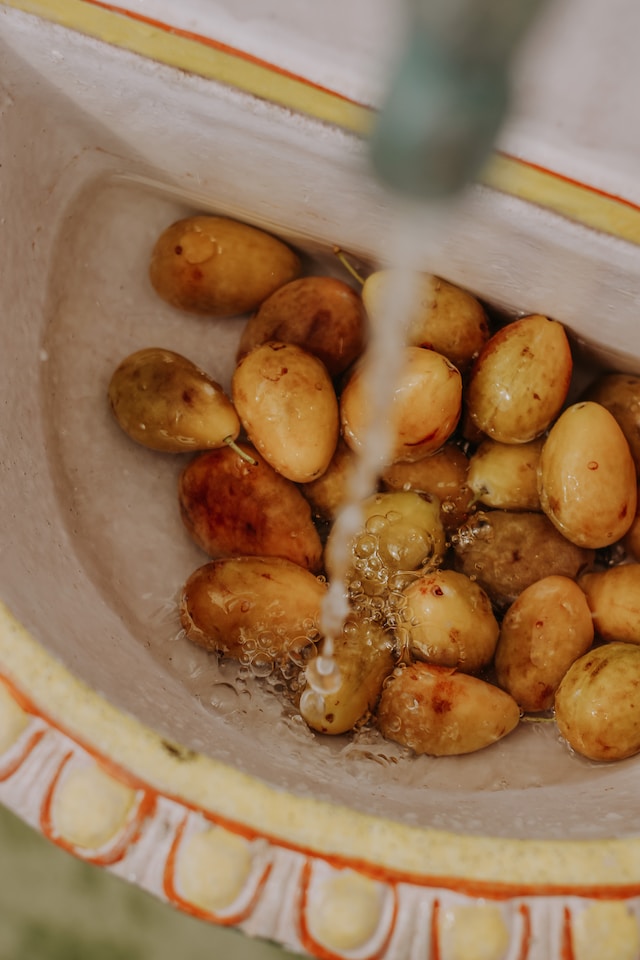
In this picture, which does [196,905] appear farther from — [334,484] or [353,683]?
[334,484]

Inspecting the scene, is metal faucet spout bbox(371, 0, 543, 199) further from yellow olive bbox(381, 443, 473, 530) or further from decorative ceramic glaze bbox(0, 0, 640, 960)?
yellow olive bbox(381, 443, 473, 530)

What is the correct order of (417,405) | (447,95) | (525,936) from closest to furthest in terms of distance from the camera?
(447,95)
(525,936)
(417,405)

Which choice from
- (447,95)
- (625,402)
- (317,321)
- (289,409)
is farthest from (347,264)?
(447,95)

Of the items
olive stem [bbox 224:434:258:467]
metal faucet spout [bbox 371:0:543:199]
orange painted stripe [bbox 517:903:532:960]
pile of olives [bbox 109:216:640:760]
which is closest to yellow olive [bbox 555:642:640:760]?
pile of olives [bbox 109:216:640:760]

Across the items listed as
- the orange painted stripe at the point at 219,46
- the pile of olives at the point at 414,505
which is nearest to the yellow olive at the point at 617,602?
the pile of olives at the point at 414,505

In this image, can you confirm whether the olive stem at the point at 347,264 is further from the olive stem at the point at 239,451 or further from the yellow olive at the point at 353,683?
the yellow olive at the point at 353,683

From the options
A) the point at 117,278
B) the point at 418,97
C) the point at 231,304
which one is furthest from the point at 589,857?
the point at 117,278
